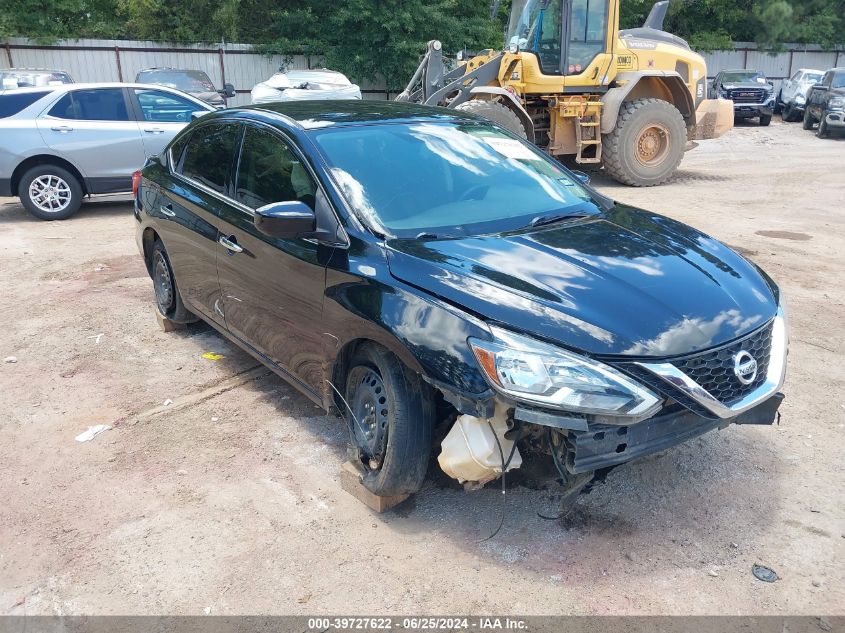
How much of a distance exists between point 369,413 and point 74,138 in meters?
8.56

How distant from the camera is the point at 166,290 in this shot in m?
5.78

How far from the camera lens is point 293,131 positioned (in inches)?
158

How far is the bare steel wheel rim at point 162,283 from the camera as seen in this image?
5703 mm

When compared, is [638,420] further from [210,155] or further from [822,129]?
[822,129]

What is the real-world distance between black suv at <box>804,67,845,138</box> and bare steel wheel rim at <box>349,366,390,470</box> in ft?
65.8

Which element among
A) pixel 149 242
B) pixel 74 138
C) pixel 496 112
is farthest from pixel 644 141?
pixel 149 242

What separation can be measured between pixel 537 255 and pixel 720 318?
0.82 meters

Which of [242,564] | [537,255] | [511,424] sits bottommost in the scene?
[242,564]

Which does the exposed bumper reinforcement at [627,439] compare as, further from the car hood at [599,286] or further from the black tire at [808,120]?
the black tire at [808,120]

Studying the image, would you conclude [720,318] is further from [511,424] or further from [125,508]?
[125,508]

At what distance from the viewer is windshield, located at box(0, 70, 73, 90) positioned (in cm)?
1364

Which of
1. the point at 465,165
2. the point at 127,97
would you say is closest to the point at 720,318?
Result: the point at 465,165

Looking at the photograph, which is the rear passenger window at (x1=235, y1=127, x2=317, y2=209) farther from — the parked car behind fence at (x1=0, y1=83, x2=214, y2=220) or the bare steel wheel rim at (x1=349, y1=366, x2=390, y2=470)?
the parked car behind fence at (x1=0, y1=83, x2=214, y2=220)

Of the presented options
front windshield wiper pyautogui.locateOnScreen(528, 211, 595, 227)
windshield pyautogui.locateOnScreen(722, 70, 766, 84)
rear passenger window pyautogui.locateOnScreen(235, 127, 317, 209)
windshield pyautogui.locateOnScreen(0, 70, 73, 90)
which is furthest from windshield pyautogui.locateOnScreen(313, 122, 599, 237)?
windshield pyautogui.locateOnScreen(722, 70, 766, 84)
